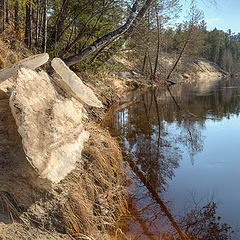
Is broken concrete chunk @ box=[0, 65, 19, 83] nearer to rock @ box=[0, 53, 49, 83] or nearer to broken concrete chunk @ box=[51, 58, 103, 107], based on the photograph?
rock @ box=[0, 53, 49, 83]

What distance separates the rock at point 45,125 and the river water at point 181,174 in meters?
1.63

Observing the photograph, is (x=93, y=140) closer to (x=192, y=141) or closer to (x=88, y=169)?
(x=88, y=169)

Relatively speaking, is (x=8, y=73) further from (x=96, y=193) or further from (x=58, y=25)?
(x=58, y=25)

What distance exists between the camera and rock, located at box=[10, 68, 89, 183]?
5043 mm

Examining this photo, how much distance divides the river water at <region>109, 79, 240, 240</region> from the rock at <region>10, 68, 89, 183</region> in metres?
1.63

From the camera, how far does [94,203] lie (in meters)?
6.12

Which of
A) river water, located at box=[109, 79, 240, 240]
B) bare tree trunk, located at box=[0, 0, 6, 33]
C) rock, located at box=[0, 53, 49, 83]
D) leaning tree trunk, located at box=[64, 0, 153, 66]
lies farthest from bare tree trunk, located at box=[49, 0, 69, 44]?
rock, located at box=[0, 53, 49, 83]

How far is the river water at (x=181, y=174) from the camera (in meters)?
6.64

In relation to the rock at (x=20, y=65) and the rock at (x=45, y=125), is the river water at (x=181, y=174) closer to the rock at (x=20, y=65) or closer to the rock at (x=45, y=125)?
the rock at (x=45, y=125)

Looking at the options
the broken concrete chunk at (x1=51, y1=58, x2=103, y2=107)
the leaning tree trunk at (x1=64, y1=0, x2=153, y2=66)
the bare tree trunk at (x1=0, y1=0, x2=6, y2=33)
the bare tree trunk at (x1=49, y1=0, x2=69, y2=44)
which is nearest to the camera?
the broken concrete chunk at (x1=51, y1=58, x2=103, y2=107)

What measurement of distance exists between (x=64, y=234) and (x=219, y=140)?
30.6 ft

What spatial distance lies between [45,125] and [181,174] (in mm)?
4924

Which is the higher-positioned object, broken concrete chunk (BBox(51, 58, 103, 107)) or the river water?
broken concrete chunk (BBox(51, 58, 103, 107))

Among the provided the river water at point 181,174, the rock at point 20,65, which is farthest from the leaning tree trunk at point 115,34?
the rock at point 20,65
